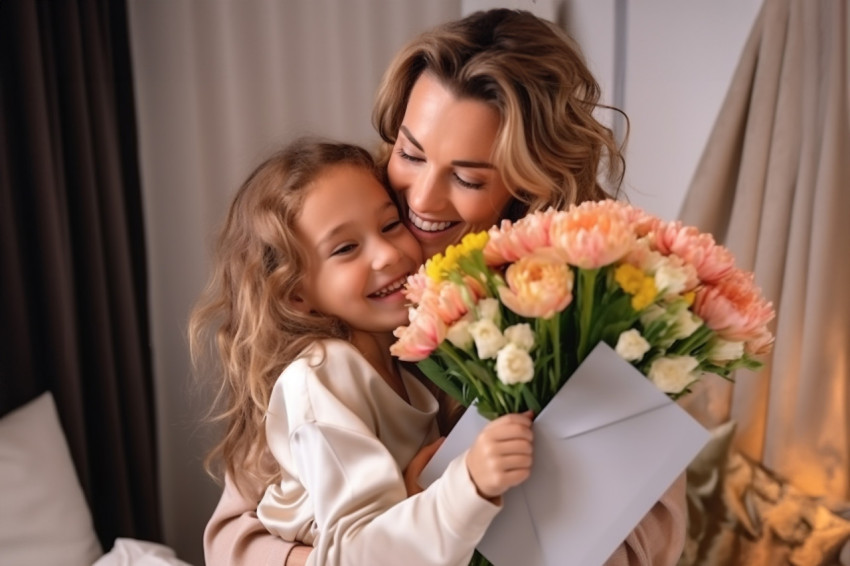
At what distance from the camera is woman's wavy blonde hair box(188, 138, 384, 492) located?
4.44ft

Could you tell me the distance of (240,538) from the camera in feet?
4.55

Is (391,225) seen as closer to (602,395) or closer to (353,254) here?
(353,254)

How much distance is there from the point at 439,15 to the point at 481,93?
5.77ft

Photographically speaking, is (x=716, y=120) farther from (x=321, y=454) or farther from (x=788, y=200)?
(x=321, y=454)

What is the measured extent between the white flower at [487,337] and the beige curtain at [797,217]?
1.55 meters

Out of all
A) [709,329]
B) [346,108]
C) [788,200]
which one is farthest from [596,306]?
[346,108]

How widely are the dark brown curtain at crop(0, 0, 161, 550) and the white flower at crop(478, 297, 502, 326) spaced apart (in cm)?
167

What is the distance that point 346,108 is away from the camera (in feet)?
9.44

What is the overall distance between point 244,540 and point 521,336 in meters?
0.71

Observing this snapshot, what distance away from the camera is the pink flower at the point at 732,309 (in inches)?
36.6

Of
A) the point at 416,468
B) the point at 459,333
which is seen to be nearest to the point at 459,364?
the point at 459,333

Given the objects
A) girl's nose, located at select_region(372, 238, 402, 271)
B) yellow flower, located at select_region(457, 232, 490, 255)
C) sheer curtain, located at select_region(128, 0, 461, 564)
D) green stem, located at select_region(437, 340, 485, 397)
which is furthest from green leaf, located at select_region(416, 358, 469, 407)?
sheer curtain, located at select_region(128, 0, 461, 564)

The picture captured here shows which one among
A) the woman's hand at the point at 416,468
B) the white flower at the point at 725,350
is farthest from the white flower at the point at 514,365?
the woman's hand at the point at 416,468

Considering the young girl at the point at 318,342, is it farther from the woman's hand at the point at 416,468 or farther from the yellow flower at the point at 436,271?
the yellow flower at the point at 436,271
